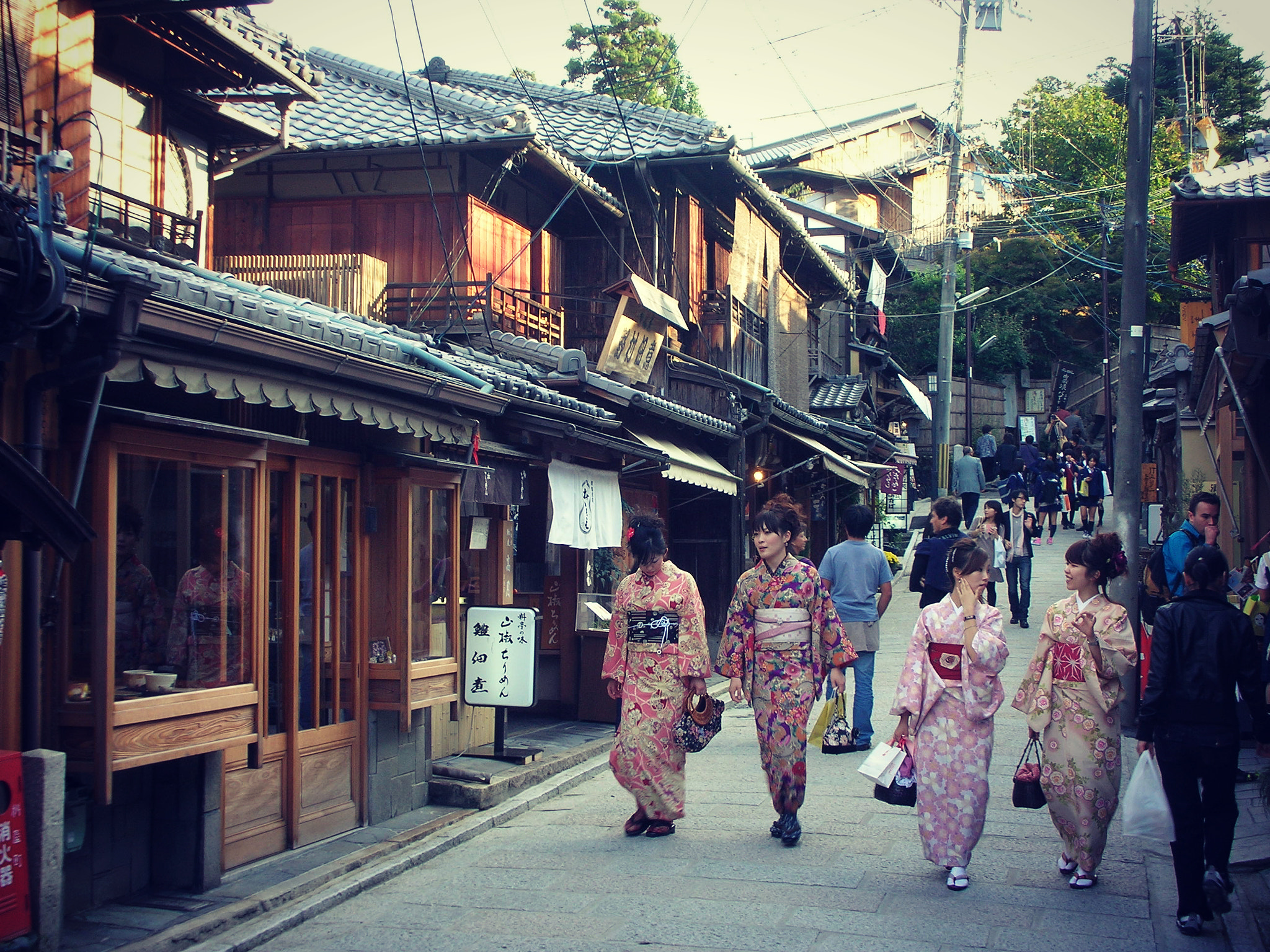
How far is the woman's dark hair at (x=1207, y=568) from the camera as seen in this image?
564 cm

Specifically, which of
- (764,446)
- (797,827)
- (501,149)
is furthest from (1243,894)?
(764,446)

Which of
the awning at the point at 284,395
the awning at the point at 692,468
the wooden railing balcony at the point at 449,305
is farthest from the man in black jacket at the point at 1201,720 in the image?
the wooden railing balcony at the point at 449,305

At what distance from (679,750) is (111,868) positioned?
343 centimetres

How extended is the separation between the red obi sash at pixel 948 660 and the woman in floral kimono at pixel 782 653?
0.97 meters

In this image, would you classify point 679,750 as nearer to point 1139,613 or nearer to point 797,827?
point 797,827

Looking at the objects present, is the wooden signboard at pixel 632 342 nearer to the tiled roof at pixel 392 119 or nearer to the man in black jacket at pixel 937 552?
the tiled roof at pixel 392 119

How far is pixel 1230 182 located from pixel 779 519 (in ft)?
23.0

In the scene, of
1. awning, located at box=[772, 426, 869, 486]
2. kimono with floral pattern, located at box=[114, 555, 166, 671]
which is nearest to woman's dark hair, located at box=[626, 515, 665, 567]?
kimono with floral pattern, located at box=[114, 555, 166, 671]

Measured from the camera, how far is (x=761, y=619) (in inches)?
292

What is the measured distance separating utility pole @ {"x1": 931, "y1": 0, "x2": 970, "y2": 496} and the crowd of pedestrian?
20.4 metres

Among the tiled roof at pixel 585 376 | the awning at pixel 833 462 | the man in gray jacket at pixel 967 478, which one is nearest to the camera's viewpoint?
the tiled roof at pixel 585 376

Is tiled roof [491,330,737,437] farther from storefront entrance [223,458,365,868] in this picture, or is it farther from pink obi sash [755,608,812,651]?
pink obi sash [755,608,812,651]

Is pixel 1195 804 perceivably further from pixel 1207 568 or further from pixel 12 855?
pixel 12 855

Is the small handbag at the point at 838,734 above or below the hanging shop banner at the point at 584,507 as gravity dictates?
below
